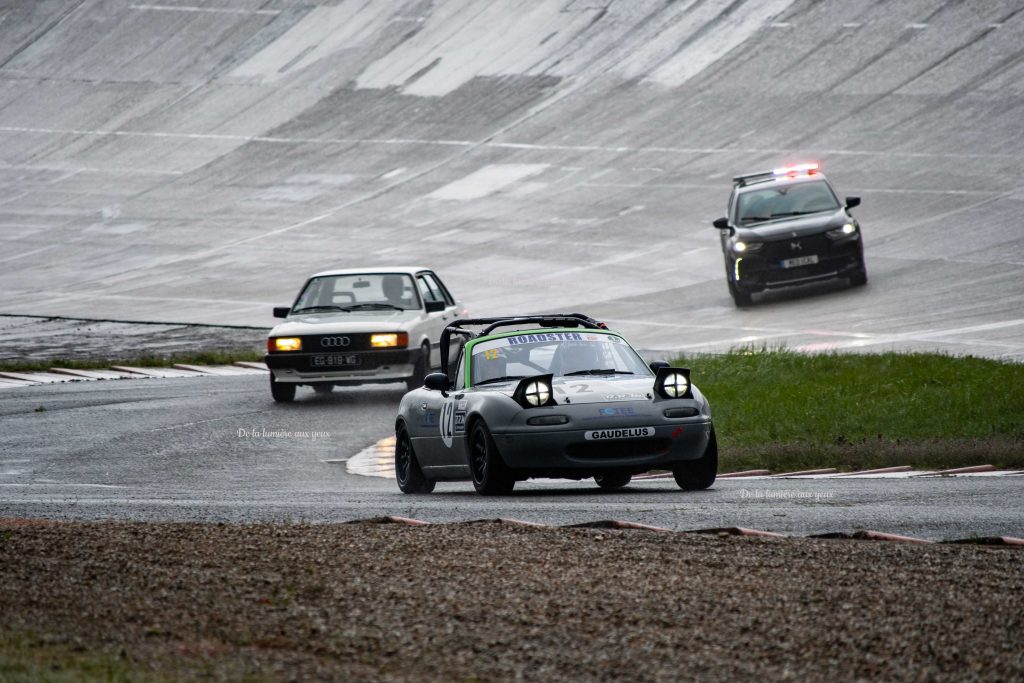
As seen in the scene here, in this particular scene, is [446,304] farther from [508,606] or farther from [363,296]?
[508,606]

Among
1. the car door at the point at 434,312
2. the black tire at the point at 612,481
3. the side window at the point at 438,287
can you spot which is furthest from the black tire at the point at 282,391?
the black tire at the point at 612,481

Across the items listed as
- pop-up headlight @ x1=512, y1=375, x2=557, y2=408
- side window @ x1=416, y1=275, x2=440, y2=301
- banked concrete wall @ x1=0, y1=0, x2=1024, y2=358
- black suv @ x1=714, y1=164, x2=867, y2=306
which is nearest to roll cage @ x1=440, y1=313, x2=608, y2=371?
pop-up headlight @ x1=512, y1=375, x2=557, y2=408

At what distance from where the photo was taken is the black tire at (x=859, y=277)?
95.4 ft

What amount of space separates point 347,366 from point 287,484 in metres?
5.65

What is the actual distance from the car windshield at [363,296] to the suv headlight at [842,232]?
980 centimetres

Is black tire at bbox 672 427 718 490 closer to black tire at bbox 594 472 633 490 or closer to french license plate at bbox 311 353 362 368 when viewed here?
black tire at bbox 594 472 633 490

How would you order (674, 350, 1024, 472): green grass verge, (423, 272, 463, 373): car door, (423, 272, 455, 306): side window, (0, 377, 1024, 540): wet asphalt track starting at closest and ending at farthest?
(0, 377, 1024, 540): wet asphalt track, (674, 350, 1024, 472): green grass verge, (423, 272, 463, 373): car door, (423, 272, 455, 306): side window

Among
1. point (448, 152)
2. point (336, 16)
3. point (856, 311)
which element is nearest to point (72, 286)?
point (448, 152)

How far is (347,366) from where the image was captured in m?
19.1

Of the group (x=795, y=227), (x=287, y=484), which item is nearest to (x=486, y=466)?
(x=287, y=484)

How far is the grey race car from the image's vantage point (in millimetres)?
11188

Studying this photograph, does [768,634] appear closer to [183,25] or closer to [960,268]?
[960,268]

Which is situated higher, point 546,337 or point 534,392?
point 546,337

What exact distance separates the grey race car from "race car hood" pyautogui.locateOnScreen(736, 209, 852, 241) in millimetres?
15557
